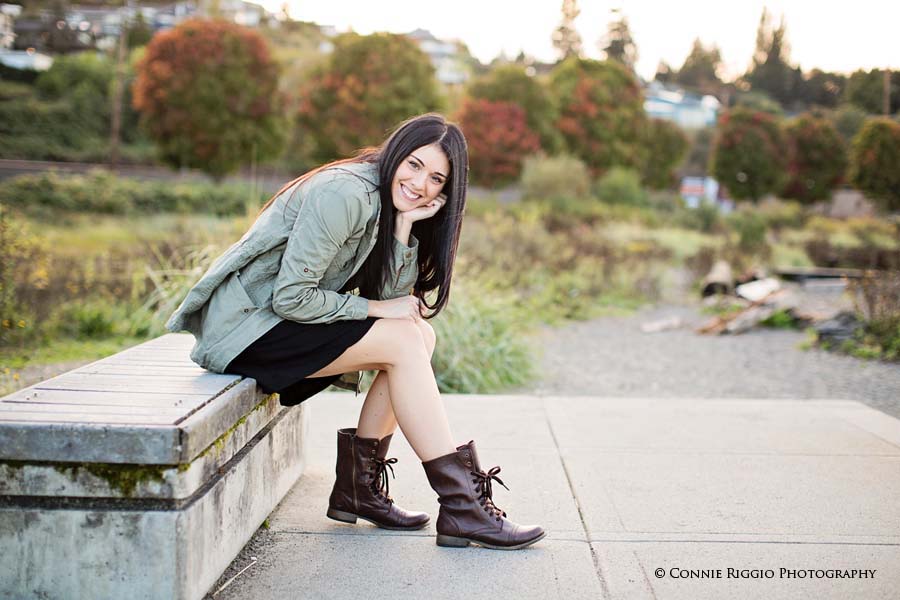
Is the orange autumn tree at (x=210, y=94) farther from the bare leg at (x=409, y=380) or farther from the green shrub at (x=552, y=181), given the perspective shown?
the bare leg at (x=409, y=380)

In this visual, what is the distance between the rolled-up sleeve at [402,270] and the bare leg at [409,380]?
219mm

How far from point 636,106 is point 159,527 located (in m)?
29.3

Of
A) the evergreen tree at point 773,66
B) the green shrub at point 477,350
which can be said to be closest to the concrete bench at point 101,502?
the green shrub at point 477,350

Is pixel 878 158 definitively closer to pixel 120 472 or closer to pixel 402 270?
pixel 402 270

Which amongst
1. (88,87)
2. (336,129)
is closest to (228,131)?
(336,129)

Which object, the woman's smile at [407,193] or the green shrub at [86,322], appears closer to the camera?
the woman's smile at [407,193]

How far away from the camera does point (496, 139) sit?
23.5 meters

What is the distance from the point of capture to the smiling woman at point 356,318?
2.50 metres

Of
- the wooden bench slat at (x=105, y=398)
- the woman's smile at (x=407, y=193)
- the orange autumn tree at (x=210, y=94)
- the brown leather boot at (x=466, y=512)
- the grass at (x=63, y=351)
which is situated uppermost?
the orange autumn tree at (x=210, y=94)

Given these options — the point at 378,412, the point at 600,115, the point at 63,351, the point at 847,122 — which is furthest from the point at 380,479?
the point at 847,122

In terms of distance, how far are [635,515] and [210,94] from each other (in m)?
20.8

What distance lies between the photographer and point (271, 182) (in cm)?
2531

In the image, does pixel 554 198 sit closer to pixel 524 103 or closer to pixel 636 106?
pixel 524 103

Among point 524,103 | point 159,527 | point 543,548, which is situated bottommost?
point 543,548
